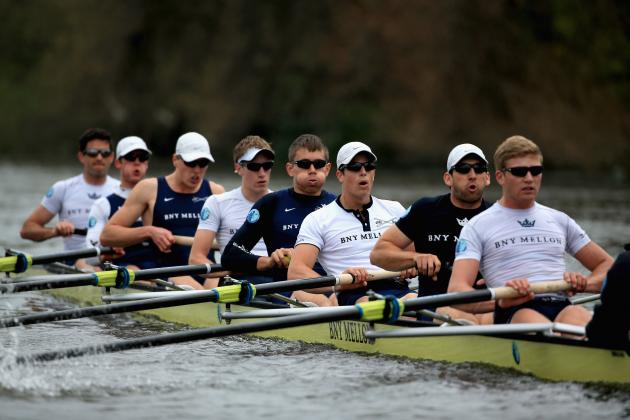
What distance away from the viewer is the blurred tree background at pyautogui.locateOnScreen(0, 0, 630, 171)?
1391 inches

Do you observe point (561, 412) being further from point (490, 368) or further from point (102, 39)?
point (102, 39)

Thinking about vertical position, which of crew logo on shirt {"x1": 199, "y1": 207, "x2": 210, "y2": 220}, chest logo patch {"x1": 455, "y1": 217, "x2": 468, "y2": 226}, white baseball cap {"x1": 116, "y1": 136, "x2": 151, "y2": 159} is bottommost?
chest logo patch {"x1": 455, "y1": 217, "x2": 468, "y2": 226}

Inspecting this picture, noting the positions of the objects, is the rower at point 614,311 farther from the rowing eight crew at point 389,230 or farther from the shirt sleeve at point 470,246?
the shirt sleeve at point 470,246

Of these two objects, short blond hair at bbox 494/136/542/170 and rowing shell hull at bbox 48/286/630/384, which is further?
short blond hair at bbox 494/136/542/170

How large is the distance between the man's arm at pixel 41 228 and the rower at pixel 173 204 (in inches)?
70.1

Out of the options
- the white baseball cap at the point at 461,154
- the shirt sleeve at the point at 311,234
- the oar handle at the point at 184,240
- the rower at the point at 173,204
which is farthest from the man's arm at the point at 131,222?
the white baseball cap at the point at 461,154

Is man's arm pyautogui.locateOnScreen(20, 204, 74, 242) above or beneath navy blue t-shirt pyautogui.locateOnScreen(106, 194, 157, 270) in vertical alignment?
above

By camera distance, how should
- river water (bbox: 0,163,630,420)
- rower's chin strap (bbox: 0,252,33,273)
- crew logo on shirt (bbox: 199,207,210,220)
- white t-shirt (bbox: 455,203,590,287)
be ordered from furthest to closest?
rower's chin strap (bbox: 0,252,33,273) < crew logo on shirt (bbox: 199,207,210,220) < white t-shirt (bbox: 455,203,590,287) < river water (bbox: 0,163,630,420)

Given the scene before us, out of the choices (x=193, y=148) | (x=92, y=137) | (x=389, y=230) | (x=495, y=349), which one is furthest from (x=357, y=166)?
(x=92, y=137)

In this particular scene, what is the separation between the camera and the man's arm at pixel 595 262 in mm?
7793

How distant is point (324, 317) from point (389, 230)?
127 cm

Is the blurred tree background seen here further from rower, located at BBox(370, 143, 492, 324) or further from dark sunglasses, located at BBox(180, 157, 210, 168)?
rower, located at BBox(370, 143, 492, 324)

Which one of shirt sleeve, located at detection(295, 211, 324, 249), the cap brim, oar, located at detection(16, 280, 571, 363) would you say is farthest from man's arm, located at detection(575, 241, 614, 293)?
the cap brim

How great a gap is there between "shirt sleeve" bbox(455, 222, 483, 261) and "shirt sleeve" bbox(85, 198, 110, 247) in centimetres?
567
